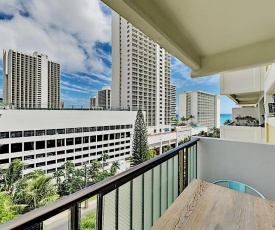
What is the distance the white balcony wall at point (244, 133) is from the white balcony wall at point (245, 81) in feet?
3.81

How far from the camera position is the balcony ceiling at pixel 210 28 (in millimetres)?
1070

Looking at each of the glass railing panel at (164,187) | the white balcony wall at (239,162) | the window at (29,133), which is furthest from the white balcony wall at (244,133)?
the window at (29,133)

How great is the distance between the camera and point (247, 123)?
17.9 feet

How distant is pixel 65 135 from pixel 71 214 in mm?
18851

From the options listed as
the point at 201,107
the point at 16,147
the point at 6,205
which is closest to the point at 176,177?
the point at 6,205

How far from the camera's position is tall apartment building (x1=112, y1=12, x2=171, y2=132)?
887 inches

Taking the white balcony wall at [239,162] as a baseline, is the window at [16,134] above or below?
below

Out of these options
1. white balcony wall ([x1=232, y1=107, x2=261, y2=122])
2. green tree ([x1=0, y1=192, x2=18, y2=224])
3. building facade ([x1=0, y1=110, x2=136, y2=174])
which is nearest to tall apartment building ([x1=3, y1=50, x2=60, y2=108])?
building facade ([x1=0, y1=110, x2=136, y2=174])

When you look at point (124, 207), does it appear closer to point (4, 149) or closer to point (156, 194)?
point (156, 194)

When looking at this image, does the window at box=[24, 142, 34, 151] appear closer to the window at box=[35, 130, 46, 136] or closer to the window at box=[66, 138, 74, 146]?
the window at box=[35, 130, 46, 136]

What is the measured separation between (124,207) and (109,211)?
148mm

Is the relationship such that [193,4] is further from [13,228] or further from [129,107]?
[129,107]

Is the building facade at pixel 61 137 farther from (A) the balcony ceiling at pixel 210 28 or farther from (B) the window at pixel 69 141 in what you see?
(A) the balcony ceiling at pixel 210 28

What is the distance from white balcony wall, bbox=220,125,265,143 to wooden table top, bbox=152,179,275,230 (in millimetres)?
3997
